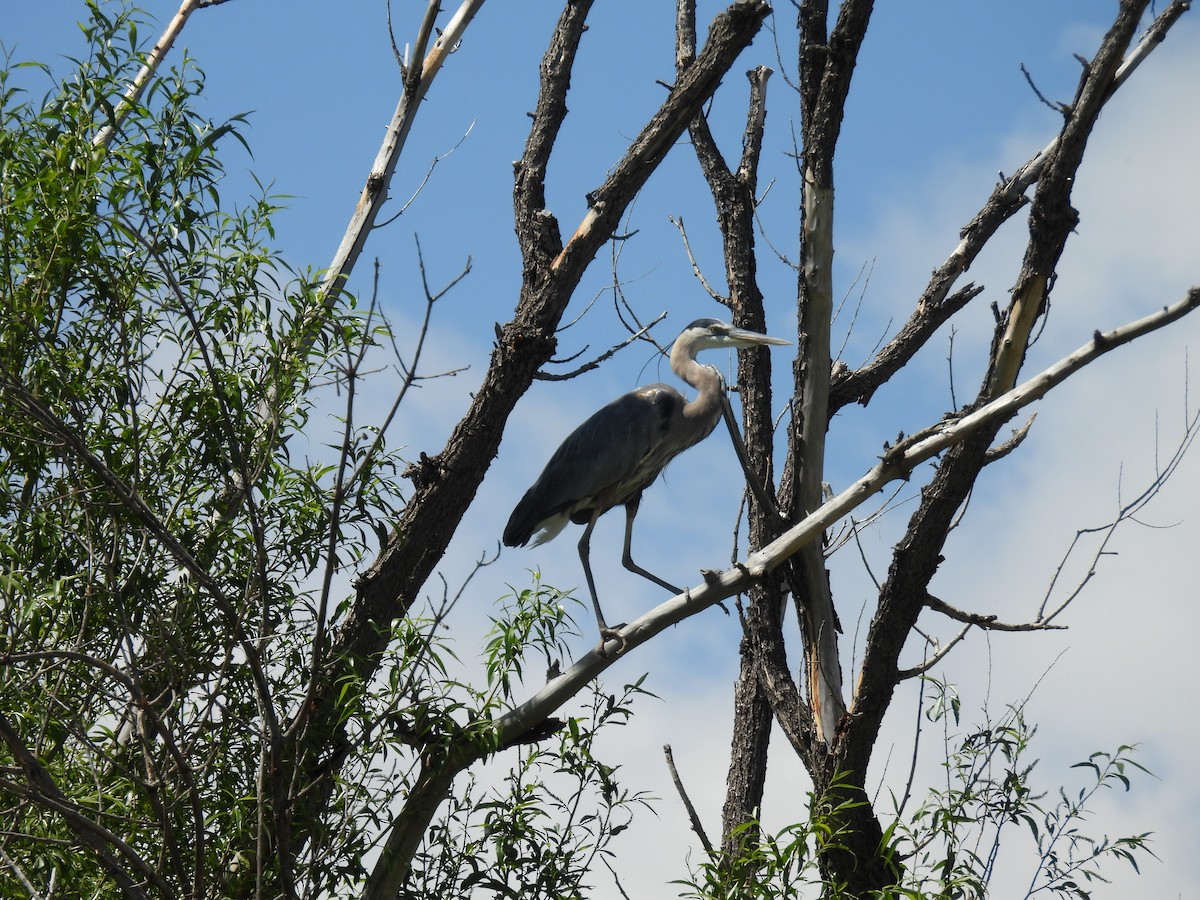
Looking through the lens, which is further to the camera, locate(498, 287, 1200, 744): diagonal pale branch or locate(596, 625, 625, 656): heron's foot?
locate(596, 625, 625, 656): heron's foot

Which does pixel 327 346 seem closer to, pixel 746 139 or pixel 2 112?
pixel 2 112

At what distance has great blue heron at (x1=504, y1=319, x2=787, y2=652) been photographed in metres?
5.61

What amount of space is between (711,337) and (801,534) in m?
→ 2.27

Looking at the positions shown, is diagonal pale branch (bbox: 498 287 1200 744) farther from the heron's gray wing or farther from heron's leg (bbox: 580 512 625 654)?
the heron's gray wing

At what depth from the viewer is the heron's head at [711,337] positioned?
5.94m

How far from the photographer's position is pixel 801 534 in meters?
3.96

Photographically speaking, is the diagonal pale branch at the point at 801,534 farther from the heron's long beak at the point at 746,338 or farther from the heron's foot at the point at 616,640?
the heron's long beak at the point at 746,338

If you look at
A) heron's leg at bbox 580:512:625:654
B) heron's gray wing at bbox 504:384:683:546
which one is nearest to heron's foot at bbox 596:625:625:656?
heron's leg at bbox 580:512:625:654

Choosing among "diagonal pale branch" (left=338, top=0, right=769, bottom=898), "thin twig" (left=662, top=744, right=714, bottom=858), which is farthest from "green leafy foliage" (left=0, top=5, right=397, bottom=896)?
"thin twig" (left=662, top=744, right=714, bottom=858)

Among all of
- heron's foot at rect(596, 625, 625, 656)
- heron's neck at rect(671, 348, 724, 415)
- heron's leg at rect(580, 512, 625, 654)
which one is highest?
heron's neck at rect(671, 348, 724, 415)

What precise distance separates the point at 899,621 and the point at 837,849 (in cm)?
87

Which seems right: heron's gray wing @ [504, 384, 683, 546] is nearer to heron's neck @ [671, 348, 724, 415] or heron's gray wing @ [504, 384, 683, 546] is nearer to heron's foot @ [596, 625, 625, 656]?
heron's neck @ [671, 348, 724, 415]

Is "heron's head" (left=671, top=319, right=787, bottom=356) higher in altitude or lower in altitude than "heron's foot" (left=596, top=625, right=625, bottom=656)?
higher

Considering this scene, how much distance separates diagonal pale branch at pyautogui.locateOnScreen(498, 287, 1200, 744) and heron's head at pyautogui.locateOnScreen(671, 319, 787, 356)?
2.01 m
